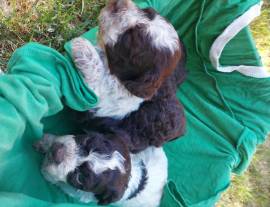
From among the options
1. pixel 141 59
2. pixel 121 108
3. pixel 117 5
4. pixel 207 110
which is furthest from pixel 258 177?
pixel 117 5

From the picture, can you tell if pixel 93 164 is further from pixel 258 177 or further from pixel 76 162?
pixel 258 177

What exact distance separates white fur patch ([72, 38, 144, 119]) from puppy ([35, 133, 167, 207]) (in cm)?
15

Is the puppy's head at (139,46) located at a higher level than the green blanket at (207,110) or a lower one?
higher

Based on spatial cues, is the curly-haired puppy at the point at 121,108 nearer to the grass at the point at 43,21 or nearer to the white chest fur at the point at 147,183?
the white chest fur at the point at 147,183

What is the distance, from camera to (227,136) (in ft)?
13.5

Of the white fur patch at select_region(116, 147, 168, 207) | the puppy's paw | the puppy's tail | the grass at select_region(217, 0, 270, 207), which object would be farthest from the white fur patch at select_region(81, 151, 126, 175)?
the grass at select_region(217, 0, 270, 207)

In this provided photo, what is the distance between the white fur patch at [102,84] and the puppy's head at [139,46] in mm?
87

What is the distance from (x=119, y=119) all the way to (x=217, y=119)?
3.59 ft

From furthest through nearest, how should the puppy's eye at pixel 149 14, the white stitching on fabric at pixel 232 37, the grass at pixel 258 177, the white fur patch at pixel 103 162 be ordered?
the grass at pixel 258 177 → the white stitching on fabric at pixel 232 37 → the puppy's eye at pixel 149 14 → the white fur patch at pixel 103 162

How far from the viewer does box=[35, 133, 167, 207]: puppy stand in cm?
290

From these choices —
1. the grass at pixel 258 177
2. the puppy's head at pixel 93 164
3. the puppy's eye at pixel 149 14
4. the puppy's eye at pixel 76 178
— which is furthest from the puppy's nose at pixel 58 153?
the grass at pixel 258 177

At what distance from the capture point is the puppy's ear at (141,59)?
2.94 meters

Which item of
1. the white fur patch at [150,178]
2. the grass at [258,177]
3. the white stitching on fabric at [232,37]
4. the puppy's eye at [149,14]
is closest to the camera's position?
the puppy's eye at [149,14]

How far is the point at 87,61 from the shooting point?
3.08 meters
